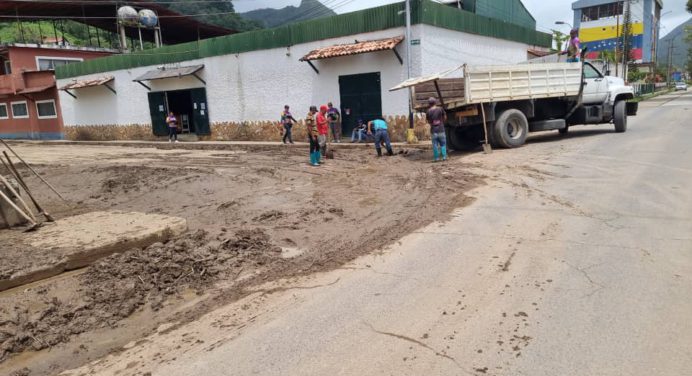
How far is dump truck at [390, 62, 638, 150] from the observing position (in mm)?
12656

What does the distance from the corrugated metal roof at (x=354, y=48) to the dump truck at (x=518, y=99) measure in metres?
3.22

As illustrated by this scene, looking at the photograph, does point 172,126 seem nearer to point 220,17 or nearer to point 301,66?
point 301,66

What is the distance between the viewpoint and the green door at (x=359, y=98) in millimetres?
18172

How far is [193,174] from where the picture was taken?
1126cm

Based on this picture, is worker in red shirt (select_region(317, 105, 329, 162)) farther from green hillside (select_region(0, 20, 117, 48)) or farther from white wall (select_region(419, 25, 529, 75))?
green hillside (select_region(0, 20, 117, 48))

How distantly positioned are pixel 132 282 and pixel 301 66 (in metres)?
16.2

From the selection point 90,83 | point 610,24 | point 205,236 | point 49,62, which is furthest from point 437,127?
point 610,24

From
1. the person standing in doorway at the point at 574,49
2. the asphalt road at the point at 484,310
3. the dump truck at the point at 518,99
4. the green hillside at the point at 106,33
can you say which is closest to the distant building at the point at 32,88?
the green hillside at the point at 106,33

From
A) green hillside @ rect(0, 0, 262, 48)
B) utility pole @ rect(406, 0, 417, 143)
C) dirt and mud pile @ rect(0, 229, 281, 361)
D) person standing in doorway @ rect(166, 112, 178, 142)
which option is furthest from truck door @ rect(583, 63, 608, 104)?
green hillside @ rect(0, 0, 262, 48)

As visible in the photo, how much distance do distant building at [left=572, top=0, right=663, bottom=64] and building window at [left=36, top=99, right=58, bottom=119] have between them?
65.5 metres

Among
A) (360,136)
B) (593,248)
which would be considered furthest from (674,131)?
(593,248)

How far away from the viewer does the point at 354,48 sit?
17.5 metres

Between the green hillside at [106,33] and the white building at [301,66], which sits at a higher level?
the green hillside at [106,33]

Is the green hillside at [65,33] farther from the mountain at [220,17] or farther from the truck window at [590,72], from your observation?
the truck window at [590,72]
